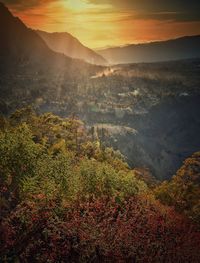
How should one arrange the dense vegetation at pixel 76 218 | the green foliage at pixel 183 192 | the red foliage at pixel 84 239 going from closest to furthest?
the red foliage at pixel 84 239 < the dense vegetation at pixel 76 218 < the green foliage at pixel 183 192

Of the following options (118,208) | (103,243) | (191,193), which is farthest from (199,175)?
(103,243)

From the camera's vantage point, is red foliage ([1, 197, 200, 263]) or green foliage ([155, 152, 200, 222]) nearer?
red foliage ([1, 197, 200, 263])

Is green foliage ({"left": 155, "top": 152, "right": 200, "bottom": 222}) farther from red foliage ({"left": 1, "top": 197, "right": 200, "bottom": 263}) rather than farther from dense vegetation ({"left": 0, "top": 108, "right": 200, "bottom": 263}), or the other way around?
red foliage ({"left": 1, "top": 197, "right": 200, "bottom": 263})

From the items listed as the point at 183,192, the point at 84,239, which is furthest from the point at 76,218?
the point at 183,192

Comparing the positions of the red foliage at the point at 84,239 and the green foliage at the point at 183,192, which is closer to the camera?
the red foliage at the point at 84,239

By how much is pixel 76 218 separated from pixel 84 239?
13.9 feet

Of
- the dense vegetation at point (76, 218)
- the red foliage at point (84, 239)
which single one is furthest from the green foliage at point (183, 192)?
the red foliage at point (84, 239)

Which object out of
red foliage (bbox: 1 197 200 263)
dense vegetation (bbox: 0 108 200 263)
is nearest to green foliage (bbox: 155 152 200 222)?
dense vegetation (bbox: 0 108 200 263)

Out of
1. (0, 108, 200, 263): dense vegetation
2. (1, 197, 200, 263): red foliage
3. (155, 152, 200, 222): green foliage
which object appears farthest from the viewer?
(155, 152, 200, 222): green foliage

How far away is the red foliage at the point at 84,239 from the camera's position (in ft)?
151

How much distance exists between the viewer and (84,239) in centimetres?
4616

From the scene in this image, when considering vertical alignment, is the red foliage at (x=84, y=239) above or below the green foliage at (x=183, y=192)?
above

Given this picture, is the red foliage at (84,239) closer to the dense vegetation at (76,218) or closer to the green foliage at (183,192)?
the dense vegetation at (76,218)

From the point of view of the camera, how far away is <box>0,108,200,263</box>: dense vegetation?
46344 mm
